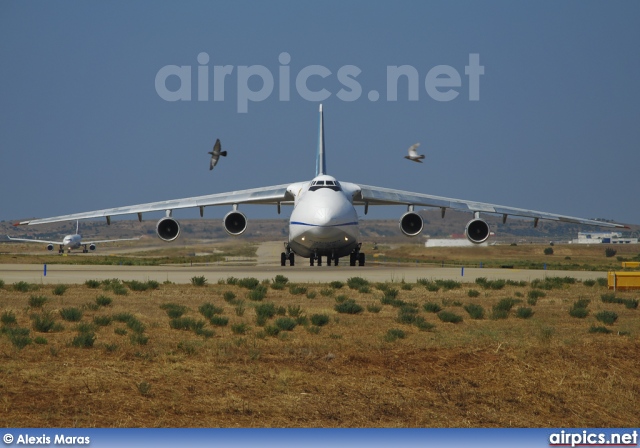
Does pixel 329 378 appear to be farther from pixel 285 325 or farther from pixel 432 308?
pixel 432 308

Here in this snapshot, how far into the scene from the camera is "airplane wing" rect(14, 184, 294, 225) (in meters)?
37.6

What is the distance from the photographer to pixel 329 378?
11641 mm

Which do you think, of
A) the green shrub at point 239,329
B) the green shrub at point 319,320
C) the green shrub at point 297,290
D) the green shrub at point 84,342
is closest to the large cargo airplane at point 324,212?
→ the green shrub at point 297,290

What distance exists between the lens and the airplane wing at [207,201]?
3759 centimetres

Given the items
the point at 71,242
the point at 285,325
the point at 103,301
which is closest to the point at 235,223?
the point at 103,301

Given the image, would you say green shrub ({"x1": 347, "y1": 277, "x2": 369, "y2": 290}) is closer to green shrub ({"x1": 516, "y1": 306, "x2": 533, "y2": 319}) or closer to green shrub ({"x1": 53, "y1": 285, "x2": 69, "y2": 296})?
green shrub ({"x1": 516, "y1": 306, "x2": 533, "y2": 319})

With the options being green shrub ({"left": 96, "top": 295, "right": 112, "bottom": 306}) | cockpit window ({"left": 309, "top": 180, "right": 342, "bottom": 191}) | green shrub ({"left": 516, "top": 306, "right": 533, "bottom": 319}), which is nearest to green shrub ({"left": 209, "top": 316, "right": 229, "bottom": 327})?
green shrub ({"left": 96, "top": 295, "right": 112, "bottom": 306})

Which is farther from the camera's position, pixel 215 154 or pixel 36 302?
pixel 215 154

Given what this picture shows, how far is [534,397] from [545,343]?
372cm

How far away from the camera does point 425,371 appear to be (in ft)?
40.1

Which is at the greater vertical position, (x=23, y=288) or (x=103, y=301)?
(x=23, y=288)

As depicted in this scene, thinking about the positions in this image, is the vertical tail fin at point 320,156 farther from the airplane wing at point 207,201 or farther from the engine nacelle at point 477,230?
the engine nacelle at point 477,230

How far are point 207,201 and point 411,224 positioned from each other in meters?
8.68

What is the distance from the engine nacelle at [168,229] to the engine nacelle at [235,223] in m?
2.10
